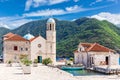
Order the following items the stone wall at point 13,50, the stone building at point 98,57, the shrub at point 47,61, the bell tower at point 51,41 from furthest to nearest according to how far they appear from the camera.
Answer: the bell tower at point 51,41
the stone wall at point 13,50
the shrub at point 47,61
the stone building at point 98,57

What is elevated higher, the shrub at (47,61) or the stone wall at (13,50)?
the stone wall at (13,50)

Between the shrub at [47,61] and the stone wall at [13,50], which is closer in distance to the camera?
the shrub at [47,61]

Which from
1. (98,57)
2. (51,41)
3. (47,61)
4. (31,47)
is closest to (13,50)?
(31,47)

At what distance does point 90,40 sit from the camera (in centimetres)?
13350

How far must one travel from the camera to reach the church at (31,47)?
5312cm

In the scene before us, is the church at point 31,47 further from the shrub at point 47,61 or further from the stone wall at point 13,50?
the shrub at point 47,61

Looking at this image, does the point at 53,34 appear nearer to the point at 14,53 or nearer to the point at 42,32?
the point at 14,53

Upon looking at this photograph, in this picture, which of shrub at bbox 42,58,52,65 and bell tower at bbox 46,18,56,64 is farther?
bell tower at bbox 46,18,56,64

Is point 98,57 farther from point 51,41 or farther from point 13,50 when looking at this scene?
point 13,50

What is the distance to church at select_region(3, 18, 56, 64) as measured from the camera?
53.1m

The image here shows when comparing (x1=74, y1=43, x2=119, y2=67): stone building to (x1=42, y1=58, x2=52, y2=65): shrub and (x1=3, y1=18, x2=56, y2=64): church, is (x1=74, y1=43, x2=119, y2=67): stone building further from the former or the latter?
(x1=3, y1=18, x2=56, y2=64): church

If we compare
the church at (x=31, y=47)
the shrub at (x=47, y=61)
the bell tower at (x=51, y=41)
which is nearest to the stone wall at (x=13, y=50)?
the church at (x=31, y=47)

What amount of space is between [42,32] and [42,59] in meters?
143

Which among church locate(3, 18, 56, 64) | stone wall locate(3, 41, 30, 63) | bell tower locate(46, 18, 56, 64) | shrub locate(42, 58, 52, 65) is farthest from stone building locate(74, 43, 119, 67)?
stone wall locate(3, 41, 30, 63)
